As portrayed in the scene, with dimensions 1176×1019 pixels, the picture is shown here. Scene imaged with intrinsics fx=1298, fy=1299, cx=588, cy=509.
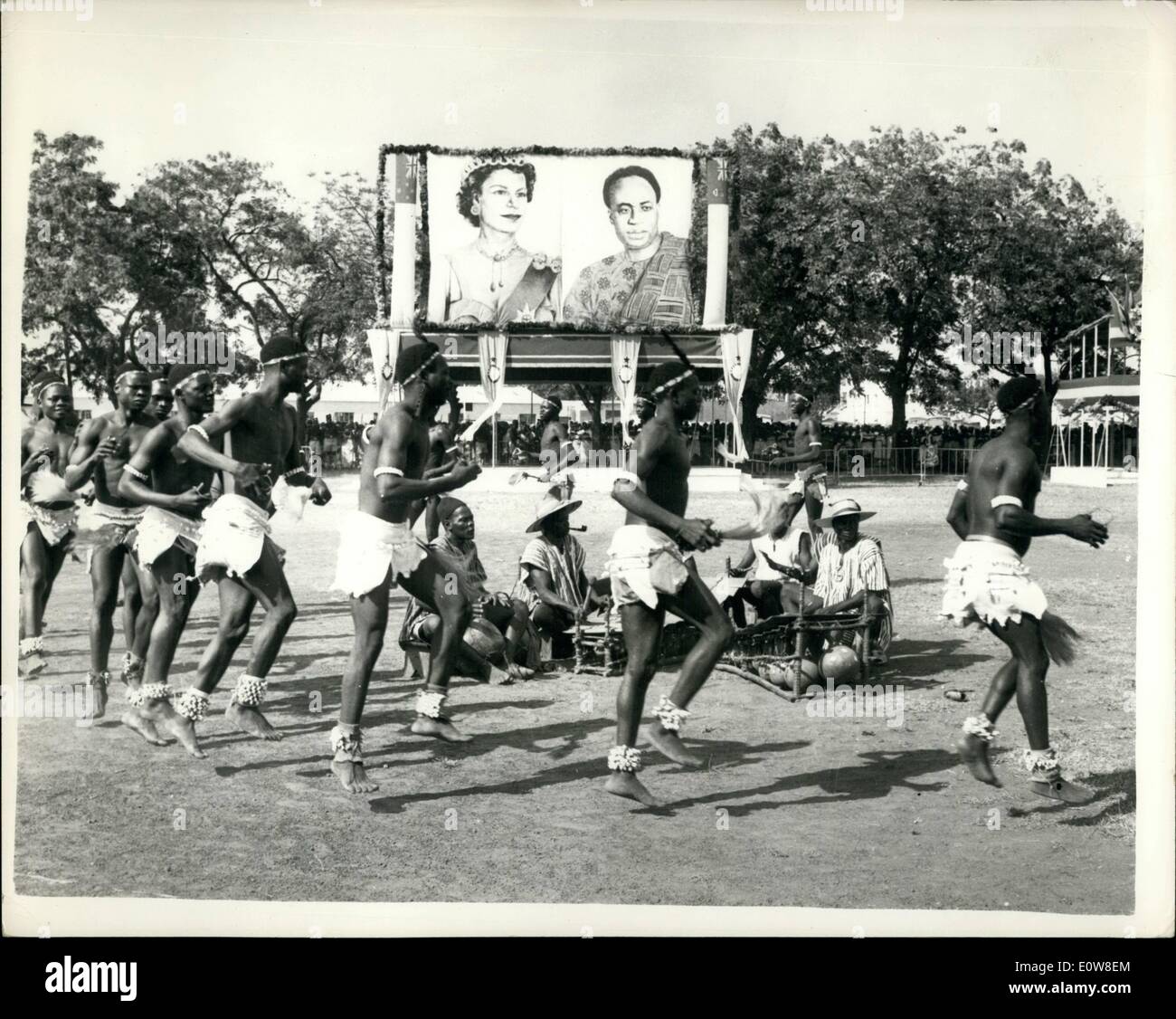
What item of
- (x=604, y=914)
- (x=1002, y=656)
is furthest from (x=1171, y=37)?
(x=604, y=914)

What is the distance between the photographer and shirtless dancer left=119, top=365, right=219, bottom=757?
22.7 ft

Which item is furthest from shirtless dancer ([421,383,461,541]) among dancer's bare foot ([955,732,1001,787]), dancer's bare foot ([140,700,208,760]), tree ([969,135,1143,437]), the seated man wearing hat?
tree ([969,135,1143,437])

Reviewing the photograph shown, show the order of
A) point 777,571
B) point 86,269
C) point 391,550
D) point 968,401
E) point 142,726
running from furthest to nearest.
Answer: point 968,401, point 86,269, point 777,571, point 142,726, point 391,550

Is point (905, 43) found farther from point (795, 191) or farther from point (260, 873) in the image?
point (795, 191)

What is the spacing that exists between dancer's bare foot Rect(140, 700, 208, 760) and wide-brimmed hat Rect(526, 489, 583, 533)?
2.92m

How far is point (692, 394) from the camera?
637cm

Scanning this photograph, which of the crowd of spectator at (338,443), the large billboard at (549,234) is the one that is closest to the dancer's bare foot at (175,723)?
the large billboard at (549,234)

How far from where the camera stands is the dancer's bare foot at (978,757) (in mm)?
6301

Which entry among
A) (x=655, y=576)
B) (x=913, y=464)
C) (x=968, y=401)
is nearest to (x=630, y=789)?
(x=655, y=576)

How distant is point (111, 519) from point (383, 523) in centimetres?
211

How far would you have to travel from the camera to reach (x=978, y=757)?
630 centimetres

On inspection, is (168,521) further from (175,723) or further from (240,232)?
(240,232)

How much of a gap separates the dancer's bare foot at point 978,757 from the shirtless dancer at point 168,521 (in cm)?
393
